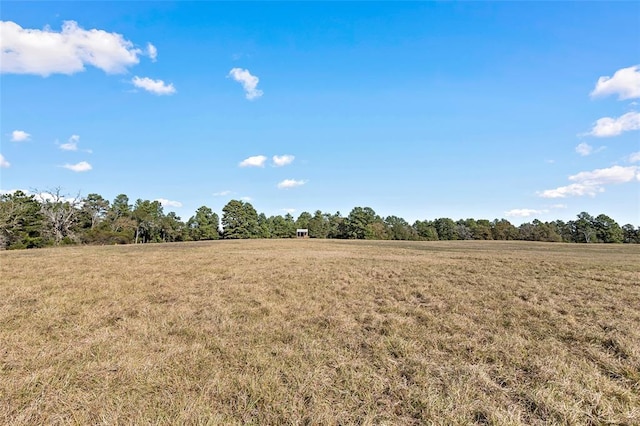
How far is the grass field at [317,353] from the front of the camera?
326cm

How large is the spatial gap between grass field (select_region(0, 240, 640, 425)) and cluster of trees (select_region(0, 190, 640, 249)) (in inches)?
1981

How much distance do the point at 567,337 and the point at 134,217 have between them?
75.4 metres

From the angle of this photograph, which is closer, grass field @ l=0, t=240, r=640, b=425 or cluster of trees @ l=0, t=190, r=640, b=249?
grass field @ l=0, t=240, r=640, b=425

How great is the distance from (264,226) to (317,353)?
76.1 metres

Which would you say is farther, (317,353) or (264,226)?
(264,226)

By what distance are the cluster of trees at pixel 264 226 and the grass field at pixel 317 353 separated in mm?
50327

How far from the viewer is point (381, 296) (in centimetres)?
827

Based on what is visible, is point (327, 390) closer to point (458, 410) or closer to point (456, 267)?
point (458, 410)

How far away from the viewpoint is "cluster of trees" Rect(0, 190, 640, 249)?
56031 millimetres

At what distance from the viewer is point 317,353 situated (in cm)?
466

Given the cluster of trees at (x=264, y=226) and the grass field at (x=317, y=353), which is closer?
the grass field at (x=317, y=353)

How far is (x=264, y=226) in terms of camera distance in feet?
261

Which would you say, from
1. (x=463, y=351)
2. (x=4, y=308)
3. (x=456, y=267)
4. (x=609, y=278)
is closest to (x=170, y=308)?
(x=4, y=308)

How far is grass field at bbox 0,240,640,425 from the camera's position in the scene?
3.26 m
